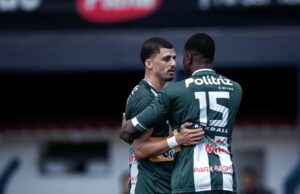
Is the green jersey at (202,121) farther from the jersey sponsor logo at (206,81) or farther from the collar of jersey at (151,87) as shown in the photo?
the collar of jersey at (151,87)

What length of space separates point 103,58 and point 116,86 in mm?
2377

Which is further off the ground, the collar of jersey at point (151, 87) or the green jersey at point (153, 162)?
the collar of jersey at point (151, 87)

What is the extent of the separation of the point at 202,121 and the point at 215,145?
197mm

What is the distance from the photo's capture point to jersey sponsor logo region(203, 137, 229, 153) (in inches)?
311

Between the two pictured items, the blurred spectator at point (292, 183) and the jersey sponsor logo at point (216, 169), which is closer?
the jersey sponsor logo at point (216, 169)

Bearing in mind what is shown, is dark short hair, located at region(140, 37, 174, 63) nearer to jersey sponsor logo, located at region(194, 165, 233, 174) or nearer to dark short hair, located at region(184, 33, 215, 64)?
dark short hair, located at region(184, 33, 215, 64)

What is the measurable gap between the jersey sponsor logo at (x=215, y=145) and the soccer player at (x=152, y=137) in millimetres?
358

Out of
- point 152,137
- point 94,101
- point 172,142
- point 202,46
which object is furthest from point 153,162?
point 94,101

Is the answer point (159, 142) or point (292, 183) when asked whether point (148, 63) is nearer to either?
point (159, 142)

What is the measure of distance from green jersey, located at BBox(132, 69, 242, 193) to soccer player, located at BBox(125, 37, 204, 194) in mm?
250

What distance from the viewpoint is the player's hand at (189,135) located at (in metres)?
7.84

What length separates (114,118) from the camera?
18297 mm

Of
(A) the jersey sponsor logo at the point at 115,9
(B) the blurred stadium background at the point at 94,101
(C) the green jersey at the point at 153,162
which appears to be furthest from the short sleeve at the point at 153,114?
(B) the blurred stadium background at the point at 94,101

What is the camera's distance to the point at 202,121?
25.9ft
